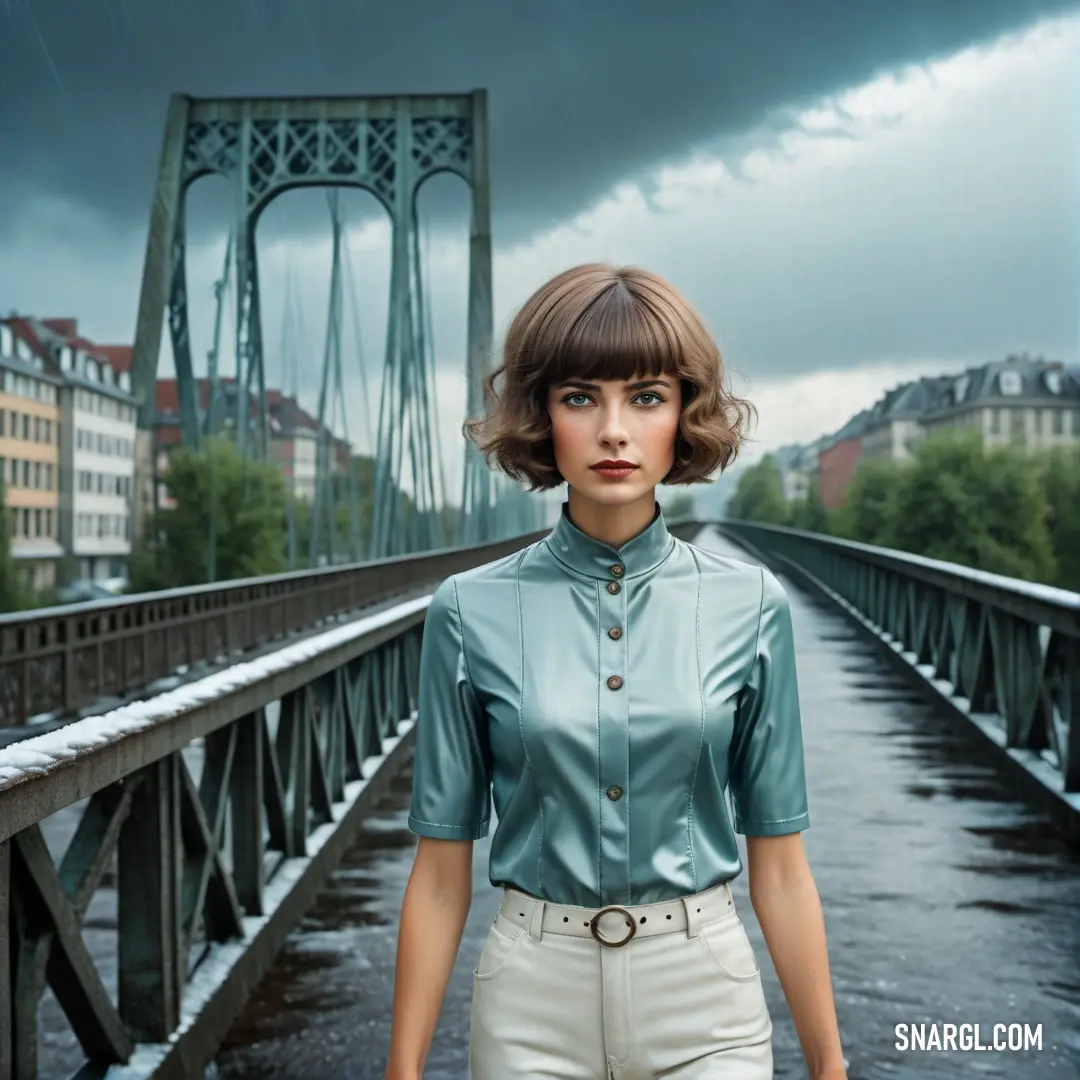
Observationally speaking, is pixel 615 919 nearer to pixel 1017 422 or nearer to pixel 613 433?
pixel 613 433

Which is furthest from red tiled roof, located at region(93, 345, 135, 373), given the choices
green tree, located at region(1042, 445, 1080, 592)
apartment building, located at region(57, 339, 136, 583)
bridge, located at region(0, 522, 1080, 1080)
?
bridge, located at region(0, 522, 1080, 1080)

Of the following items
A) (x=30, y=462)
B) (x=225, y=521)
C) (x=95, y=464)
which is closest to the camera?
(x=30, y=462)

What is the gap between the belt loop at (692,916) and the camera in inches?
64.6

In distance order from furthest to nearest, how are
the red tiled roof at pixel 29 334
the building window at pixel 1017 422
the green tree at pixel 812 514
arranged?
the green tree at pixel 812 514 < the building window at pixel 1017 422 < the red tiled roof at pixel 29 334

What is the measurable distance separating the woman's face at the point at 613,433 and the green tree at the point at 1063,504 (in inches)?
3535

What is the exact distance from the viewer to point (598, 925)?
5.32 feet

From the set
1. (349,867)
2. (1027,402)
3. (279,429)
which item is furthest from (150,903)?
(279,429)

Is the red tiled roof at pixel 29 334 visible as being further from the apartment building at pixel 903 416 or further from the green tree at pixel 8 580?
the apartment building at pixel 903 416

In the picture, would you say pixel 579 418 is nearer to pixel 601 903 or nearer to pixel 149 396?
pixel 601 903

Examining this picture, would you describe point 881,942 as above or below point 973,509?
below

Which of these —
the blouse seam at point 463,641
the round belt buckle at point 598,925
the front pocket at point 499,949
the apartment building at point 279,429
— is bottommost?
the front pocket at point 499,949

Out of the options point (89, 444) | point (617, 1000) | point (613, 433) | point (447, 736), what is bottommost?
point (617, 1000)

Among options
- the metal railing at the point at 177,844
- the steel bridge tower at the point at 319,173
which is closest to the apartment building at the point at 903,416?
the steel bridge tower at the point at 319,173

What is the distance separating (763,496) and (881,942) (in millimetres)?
148263
